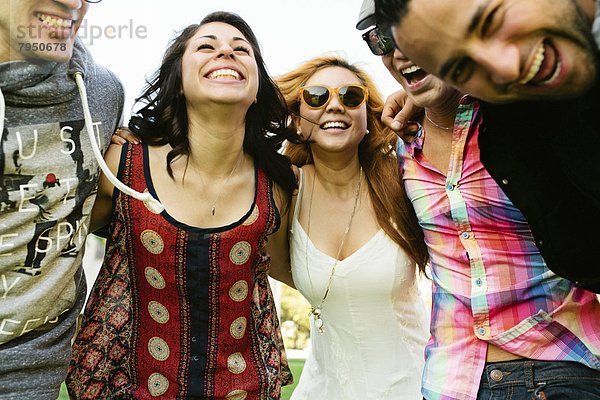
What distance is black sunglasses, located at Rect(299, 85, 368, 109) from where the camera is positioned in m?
3.72

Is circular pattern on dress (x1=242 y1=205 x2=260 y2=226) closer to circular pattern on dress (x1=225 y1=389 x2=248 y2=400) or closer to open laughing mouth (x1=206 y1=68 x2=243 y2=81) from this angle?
open laughing mouth (x1=206 y1=68 x2=243 y2=81)

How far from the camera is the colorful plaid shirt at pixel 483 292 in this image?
2639mm

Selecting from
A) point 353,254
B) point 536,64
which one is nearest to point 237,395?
point 353,254

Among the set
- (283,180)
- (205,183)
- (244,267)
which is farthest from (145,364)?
(283,180)

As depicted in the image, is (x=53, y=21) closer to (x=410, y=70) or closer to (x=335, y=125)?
(x=410, y=70)

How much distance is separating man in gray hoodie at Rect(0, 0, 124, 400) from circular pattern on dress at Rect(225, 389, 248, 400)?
715 mm

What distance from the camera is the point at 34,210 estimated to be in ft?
8.59

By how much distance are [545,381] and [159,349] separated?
1.54 meters

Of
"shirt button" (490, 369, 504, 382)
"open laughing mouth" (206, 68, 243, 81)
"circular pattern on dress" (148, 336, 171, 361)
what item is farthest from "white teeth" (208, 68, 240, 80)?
"shirt button" (490, 369, 504, 382)

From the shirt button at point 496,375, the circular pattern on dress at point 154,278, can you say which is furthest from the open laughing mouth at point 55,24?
the shirt button at point 496,375

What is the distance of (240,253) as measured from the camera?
3.16m

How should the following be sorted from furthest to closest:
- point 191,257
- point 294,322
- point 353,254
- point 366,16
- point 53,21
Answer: point 294,322, point 353,254, point 191,257, point 366,16, point 53,21

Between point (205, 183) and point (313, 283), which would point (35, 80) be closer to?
point (205, 183)

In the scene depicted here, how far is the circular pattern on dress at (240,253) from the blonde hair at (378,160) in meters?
0.74
